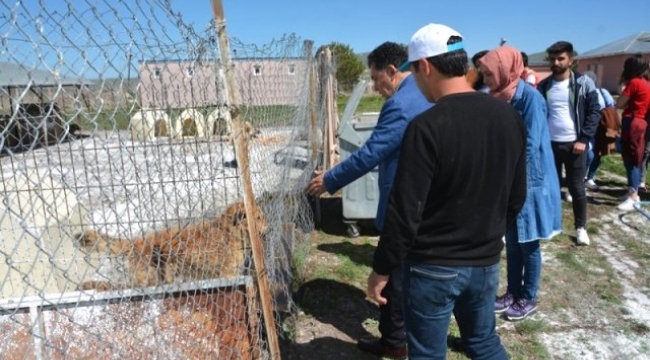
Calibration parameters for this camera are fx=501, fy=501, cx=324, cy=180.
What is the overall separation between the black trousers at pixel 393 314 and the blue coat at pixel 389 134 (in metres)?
0.52

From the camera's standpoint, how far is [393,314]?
115 inches

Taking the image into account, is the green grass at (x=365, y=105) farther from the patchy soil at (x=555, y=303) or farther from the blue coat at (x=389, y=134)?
the blue coat at (x=389, y=134)

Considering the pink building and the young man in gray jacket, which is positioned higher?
the pink building

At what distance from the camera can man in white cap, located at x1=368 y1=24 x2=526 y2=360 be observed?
171 centimetres

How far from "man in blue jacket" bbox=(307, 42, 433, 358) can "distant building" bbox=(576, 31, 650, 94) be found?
35.9 m

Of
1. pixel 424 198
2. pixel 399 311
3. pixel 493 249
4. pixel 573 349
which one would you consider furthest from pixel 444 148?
pixel 573 349

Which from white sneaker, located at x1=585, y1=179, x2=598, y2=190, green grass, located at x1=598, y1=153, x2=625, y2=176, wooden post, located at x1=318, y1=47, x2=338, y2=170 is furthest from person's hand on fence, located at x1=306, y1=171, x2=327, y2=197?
green grass, located at x1=598, y1=153, x2=625, y2=176

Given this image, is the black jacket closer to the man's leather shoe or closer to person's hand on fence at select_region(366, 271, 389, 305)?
person's hand on fence at select_region(366, 271, 389, 305)

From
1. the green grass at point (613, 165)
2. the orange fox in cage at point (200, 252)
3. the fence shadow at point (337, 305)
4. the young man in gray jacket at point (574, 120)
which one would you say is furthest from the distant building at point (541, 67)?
the orange fox in cage at point (200, 252)

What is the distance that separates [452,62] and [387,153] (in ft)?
2.76

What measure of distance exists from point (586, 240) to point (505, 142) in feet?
11.9

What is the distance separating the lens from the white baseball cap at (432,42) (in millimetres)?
1749

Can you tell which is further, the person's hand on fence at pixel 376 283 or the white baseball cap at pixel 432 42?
the person's hand on fence at pixel 376 283

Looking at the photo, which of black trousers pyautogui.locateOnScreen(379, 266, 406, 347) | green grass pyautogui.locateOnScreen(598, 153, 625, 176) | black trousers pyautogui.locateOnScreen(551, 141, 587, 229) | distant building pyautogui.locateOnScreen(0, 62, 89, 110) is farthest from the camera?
green grass pyautogui.locateOnScreen(598, 153, 625, 176)
